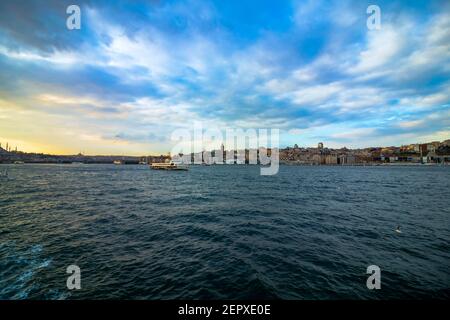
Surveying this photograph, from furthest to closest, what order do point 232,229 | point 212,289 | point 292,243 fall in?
point 232,229 → point 292,243 → point 212,289

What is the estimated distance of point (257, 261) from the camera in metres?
14.3

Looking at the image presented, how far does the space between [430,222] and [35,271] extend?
3525cm

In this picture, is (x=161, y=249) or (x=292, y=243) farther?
(x=292, y=243)

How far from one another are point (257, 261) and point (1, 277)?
14603 millimetres

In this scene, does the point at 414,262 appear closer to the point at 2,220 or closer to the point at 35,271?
the point at 35,271

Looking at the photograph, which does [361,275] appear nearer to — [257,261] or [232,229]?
[257,261]

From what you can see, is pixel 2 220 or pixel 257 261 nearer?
pixel 257 261

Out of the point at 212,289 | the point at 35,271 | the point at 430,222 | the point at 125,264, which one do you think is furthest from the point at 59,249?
the point at 430,222

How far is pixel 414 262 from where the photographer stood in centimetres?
1442
